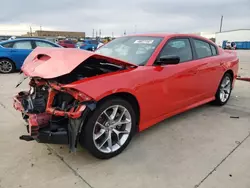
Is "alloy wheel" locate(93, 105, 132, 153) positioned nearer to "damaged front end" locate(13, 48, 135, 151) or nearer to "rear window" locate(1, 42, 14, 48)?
"damaged front end" locate(13, 48, 135, 151)

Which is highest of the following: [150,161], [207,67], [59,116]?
[207,67]

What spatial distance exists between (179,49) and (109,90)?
5.41 ft

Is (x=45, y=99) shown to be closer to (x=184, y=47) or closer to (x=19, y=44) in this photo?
(x=184, y=47)

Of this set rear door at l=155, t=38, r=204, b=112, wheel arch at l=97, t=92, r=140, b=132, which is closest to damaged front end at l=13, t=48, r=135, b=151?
wheel arch at l=97, t=92, r=140, b=132

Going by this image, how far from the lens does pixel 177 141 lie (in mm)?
3049

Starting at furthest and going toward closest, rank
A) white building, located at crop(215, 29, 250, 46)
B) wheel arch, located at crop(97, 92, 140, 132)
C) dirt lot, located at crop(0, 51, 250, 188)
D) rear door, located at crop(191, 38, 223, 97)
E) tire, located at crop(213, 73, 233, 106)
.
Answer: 1. white building, located at crop(215, 29, 250, 46)
2. tire, located at crop(213, 73, 233, 106)
3. rear door, located at crop(191, 38, 223, 97)
4. wheel arch, located at crop(97, 92, 140, 132)
5. dirt lot, located at crop(0, 51, 250, 188)

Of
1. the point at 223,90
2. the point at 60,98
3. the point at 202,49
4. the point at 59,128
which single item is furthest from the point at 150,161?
the point at 223,90

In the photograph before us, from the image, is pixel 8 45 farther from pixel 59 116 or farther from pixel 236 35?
pixel 236 35

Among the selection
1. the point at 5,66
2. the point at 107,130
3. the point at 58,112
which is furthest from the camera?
the point at 5,66

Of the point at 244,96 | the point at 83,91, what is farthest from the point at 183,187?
the point at 244,96

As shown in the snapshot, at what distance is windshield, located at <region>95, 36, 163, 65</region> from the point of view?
3.10 meters

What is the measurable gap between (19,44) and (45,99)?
7.19 meters

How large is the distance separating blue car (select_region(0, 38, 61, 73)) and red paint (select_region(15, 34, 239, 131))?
622cm

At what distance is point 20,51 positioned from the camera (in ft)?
28.4
